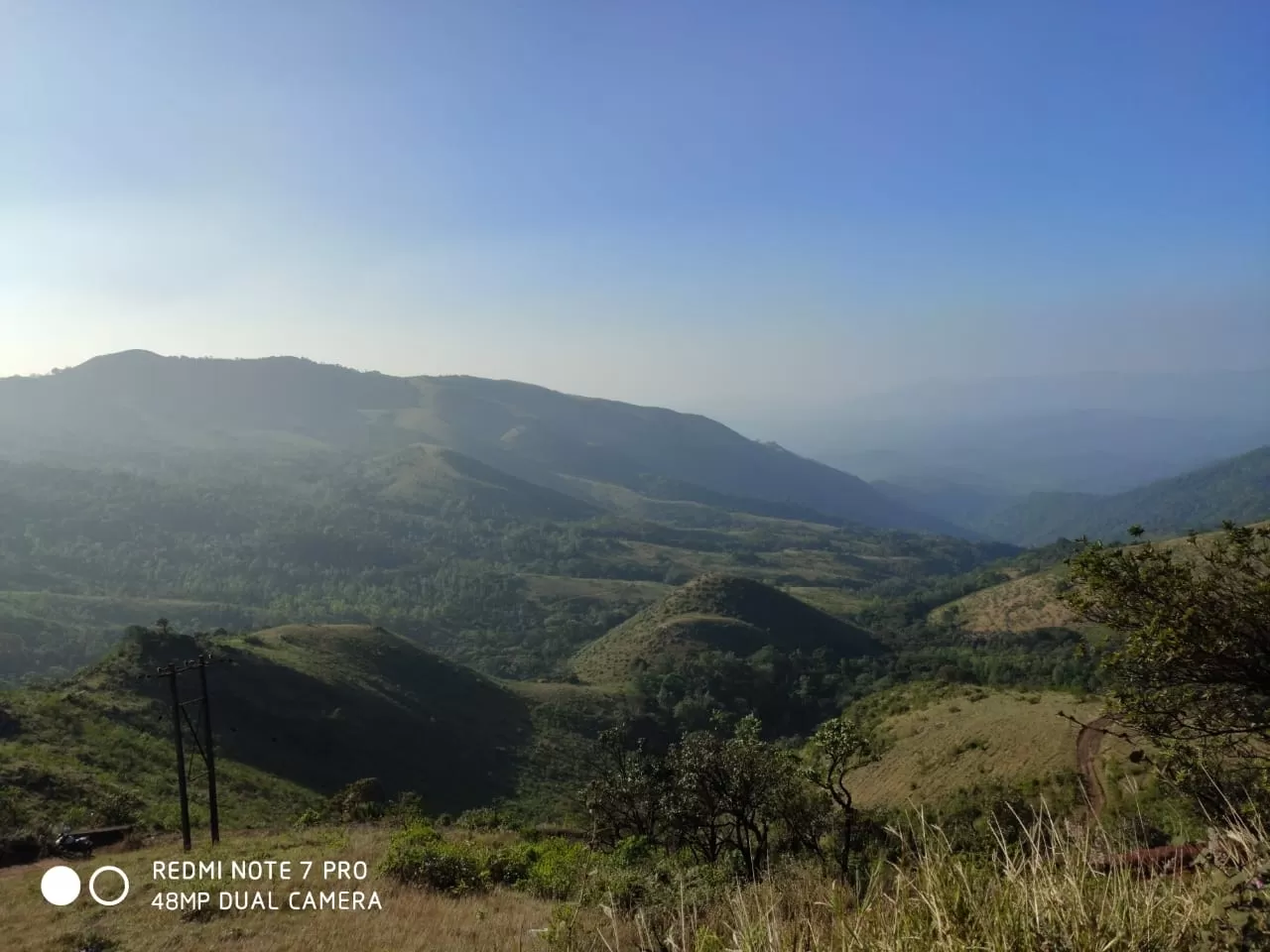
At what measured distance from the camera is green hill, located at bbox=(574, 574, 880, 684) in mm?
89875

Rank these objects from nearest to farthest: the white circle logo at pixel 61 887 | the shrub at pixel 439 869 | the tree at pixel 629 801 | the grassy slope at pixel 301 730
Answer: the white circle logo at pixel 61 887, the shrub at pixel 439 869, the tree at pixel 629 801, the grassy slope at pixel 301 730

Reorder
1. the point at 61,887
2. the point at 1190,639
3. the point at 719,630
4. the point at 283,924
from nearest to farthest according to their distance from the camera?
the point at 1190,639 → the point at 283,924 → the point at 61,887 → the point at 719,630

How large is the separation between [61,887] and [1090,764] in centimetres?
3450

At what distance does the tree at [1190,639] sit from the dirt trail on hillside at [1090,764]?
2034 cm

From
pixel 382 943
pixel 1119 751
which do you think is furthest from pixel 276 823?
pixel 1119 751

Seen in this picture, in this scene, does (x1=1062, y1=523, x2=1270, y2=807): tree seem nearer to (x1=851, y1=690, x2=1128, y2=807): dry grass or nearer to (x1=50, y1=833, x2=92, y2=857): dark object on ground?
(x1=851, y1=690, x2=1128, y2=807): dry grass

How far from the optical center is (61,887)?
1598cm

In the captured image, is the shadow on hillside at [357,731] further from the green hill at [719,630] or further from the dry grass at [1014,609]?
the dry grass at [1014,609]

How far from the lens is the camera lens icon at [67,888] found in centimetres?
1500

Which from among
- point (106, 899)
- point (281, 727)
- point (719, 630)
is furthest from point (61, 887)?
point (719, 630)

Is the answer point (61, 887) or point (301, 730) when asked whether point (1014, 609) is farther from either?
point (61, 887)

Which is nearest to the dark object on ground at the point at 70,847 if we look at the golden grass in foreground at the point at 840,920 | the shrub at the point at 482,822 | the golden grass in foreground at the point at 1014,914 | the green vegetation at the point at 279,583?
the golden grass in foreground at the point at 840,920

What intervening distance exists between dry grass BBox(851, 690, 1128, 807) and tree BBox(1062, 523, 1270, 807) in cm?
2354

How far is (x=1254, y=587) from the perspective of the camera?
27.0 ft
